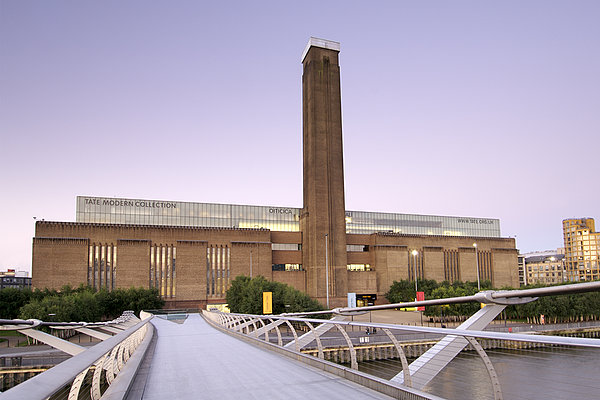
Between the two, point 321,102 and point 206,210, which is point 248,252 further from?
point 321,102

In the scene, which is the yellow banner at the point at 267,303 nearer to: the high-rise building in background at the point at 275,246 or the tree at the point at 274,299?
the tree at the point at 274,299

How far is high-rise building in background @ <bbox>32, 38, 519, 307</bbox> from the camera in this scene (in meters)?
67.4

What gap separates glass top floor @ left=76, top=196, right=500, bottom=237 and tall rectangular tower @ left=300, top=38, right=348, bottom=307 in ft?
27.5

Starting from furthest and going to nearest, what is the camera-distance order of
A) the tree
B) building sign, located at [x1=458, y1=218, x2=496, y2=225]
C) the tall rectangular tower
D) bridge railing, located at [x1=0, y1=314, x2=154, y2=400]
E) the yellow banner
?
building sign, located at [x1=458, y1=218, x2=496, y2=225]
the tall rectangular tower
the tree
the yellow banner
bridge railing, located at [x1=0, y1=314, x2=154, y2=400]

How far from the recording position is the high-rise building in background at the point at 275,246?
6744 centimetres

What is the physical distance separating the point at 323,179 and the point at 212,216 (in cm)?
2170

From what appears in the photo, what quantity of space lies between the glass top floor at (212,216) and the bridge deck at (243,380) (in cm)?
7187

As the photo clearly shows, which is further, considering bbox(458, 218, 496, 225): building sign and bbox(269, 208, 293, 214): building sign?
bbox(458, 218, 496, 225): building sign

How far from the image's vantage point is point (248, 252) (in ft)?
243

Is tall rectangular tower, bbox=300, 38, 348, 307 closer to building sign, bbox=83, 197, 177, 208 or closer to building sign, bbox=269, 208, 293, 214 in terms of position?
building sign, bbox=269, 208, 293, 214

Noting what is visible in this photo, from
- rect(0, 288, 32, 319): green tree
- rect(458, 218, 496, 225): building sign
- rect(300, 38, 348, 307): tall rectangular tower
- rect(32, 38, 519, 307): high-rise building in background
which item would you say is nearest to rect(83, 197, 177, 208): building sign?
rect(32, 38, 519, 307): high-rise building in background

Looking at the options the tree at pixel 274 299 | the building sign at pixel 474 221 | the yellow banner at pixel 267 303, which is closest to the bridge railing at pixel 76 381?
the yellow banner at pixel 267 303

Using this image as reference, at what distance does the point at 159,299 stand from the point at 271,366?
57766 millimetres

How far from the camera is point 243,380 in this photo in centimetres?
852
